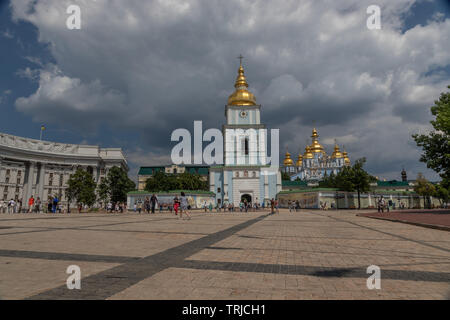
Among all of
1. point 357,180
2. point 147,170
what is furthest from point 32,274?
point 147,170

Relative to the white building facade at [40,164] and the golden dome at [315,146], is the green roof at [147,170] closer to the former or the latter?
the white building facade at [40,164]

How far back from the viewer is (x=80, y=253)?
5.38 meters

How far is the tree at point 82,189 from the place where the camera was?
3988cm

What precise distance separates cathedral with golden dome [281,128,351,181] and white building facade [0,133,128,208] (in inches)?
2506

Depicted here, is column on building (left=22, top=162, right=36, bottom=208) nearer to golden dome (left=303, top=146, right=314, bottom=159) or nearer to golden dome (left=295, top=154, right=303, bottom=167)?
golden dome (left=303, top=146, right=314, bottom=159)

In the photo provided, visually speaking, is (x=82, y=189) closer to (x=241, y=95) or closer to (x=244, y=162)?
(x=244, y=162)

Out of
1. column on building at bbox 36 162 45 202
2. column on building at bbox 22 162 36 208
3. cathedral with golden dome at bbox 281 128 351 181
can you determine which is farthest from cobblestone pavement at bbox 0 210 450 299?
cathedral with golden dome at bbox 281 128 351 181

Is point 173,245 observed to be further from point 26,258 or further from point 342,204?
point 342,204

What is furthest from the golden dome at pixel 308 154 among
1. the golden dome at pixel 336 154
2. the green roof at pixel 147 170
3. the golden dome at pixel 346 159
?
the green roof at pixel 147 170

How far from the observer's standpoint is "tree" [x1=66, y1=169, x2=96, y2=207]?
39.9 metres

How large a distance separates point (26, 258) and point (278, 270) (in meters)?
4.31

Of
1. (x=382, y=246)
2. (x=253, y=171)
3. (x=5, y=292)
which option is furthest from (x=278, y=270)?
(x=253, y=171)

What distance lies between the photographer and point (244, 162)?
54.5m

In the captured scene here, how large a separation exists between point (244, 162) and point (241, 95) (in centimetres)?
1391
